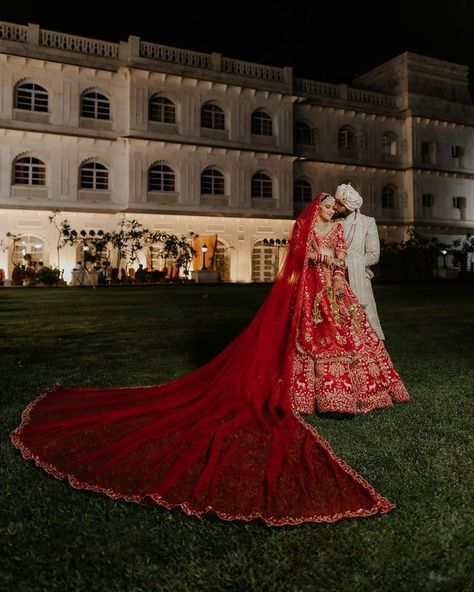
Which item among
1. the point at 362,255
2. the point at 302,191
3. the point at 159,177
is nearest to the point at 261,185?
the point at 302,191

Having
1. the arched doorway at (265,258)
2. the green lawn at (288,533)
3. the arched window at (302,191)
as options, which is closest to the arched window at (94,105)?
the arched doorway at (265,258)

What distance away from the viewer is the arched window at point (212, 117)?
87.0 ft

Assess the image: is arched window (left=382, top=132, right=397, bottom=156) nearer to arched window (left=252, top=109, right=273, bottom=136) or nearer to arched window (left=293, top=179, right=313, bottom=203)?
arched window (left=293, top=179, right=313, bottom=203)

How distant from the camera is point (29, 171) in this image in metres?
24.2

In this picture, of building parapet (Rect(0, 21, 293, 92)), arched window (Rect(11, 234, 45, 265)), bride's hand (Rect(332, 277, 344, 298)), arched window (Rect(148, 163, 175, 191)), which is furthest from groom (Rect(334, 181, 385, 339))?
building parapet (Rect(0, 21, 293, 92))

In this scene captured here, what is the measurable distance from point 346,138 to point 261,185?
626 cm

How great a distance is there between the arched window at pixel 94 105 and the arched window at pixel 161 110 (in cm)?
193

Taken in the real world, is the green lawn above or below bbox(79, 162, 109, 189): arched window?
below

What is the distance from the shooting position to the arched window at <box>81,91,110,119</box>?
24797 mm

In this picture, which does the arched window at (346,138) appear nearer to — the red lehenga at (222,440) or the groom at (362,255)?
the groom at (362,255)

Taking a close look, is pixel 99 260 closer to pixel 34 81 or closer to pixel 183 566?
pixel 34 81

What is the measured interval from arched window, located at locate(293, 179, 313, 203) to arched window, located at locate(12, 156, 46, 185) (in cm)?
1259

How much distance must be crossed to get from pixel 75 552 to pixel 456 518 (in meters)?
1.44

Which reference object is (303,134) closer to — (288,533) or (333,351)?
(333,351)
